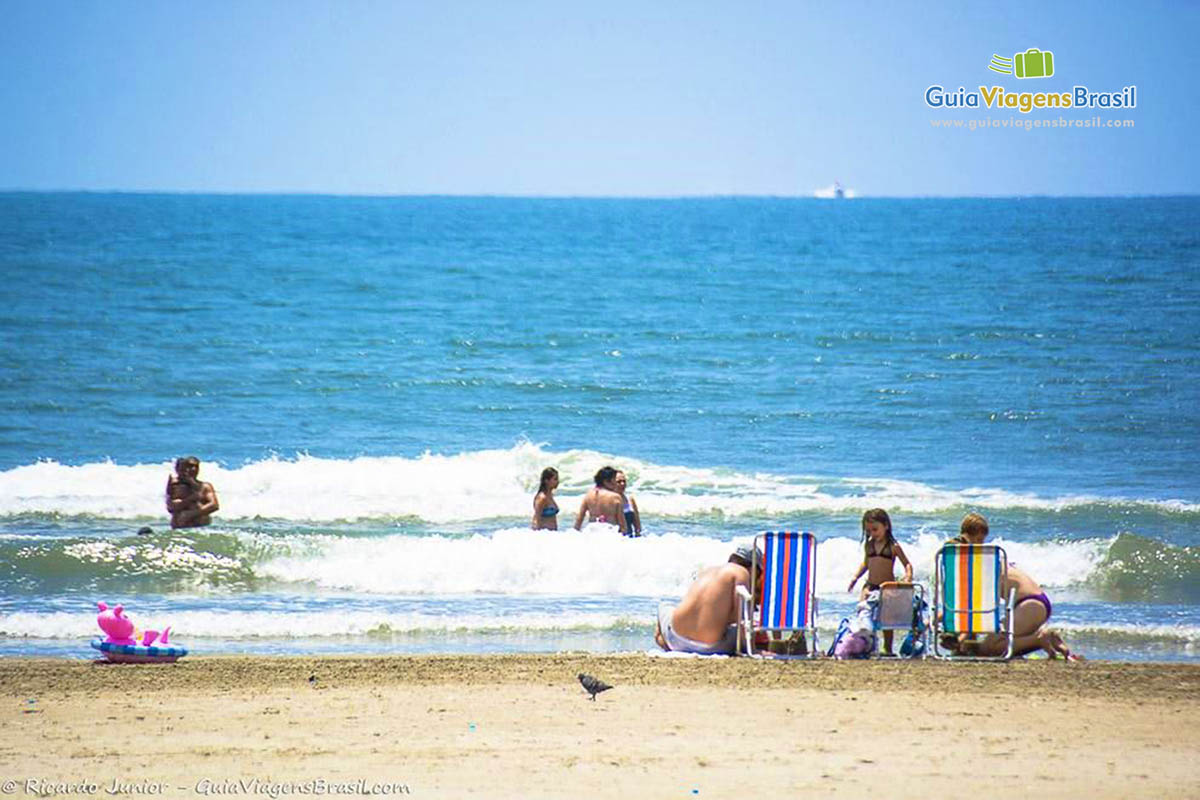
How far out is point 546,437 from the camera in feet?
59.7

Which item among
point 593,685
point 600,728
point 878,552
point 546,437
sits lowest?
point 600,728

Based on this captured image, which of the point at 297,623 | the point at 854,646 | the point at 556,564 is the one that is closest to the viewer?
the point at 854,646

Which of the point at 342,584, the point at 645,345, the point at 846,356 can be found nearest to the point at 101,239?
the point at 645,345

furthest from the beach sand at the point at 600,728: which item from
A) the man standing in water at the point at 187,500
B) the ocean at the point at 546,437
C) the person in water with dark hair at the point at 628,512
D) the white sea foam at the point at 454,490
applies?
the white sea foam at the point at 454,490

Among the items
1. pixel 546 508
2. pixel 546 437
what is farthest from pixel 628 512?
pixel 546 437

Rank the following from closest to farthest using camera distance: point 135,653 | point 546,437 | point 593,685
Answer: point 593,685, point 135,653, point 546,437

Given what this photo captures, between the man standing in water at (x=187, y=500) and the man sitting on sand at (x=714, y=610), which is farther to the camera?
the man standing in water at (x=187, y=500)

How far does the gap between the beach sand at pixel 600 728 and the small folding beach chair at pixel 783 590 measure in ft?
0.87

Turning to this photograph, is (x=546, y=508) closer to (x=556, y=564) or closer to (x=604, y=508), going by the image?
Result: (x=604, y=508)

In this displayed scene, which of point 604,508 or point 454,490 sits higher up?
point 454,490

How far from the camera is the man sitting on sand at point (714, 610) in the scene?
776 centimetres

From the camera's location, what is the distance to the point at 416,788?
5.23m

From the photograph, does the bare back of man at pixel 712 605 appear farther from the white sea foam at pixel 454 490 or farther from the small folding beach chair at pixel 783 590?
the white sea foam at pixel 454 490

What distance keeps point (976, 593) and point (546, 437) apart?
10.9m
